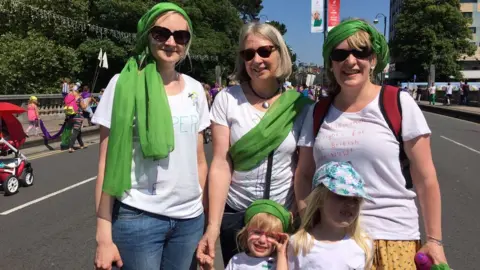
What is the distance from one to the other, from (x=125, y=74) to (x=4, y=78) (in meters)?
26.4

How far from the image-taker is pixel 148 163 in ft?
7.01

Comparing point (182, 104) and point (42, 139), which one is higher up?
point (182, 104)

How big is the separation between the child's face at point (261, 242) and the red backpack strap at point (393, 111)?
783 millimetres

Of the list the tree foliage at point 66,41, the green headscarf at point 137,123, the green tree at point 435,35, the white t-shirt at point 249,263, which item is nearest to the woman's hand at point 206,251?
the white t-shirt at point 249,263

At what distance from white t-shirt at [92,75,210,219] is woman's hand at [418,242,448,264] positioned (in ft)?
3.62

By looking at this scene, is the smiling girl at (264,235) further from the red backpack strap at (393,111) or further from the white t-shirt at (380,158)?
the red backpack strap at (393,111)

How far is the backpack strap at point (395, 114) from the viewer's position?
2070 millimetres

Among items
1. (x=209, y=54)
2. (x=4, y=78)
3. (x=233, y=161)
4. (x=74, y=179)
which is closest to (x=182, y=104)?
(x=233, y=161)

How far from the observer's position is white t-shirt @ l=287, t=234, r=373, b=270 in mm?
2115

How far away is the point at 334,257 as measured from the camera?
2.13m

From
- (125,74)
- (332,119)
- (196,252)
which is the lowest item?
(196,252)

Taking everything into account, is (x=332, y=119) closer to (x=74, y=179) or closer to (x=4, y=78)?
(x=74, y=179)

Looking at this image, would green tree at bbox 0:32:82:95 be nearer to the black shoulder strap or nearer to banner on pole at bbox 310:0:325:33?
banner on pole at bbox 310:0:325:33

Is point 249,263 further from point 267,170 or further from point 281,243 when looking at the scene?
point 267,170
